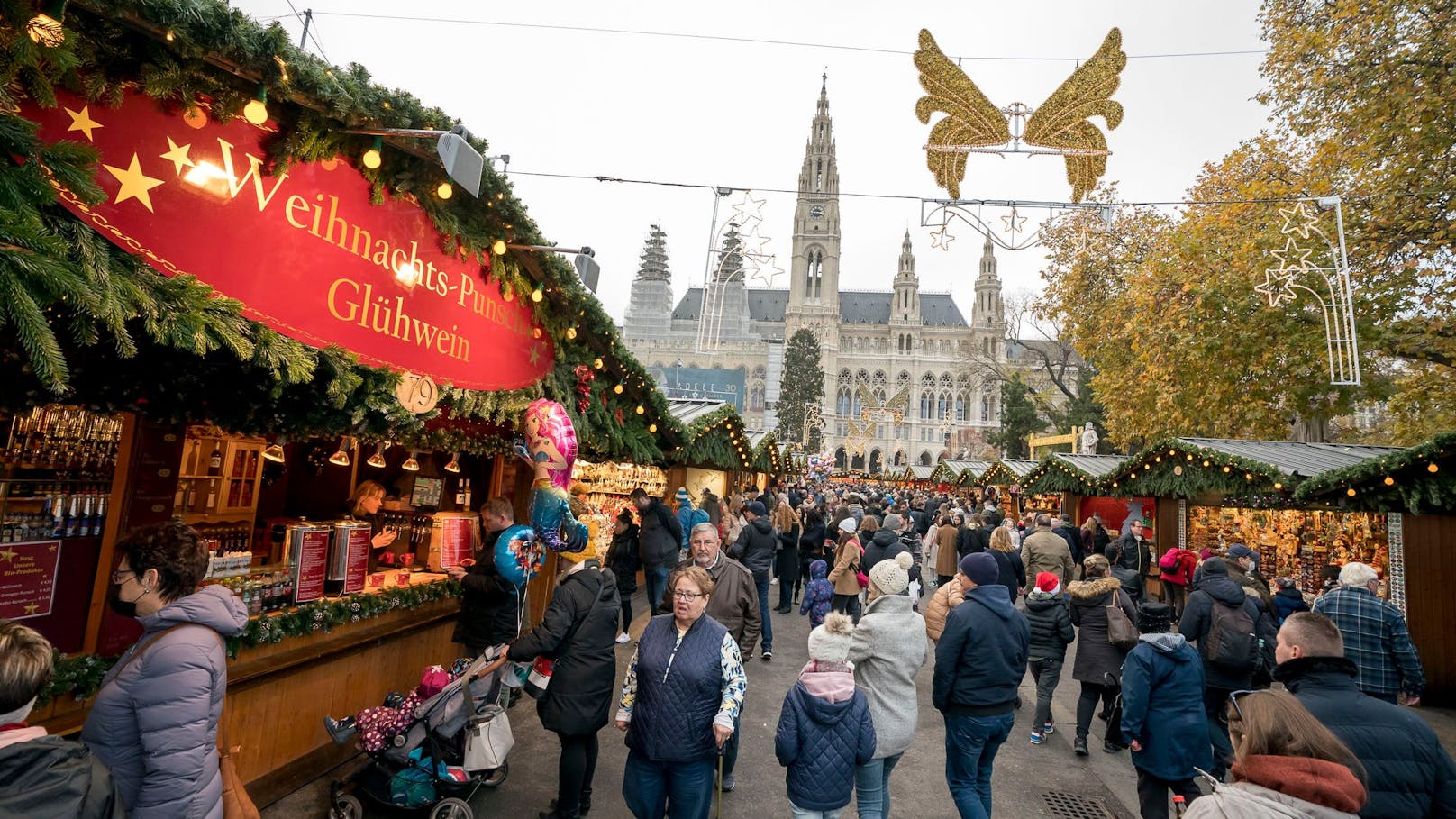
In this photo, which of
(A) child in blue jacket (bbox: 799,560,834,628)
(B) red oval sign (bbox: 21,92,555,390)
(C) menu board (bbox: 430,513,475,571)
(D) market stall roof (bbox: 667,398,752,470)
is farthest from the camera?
(D) market stall roof (bbox: 667,398,752,470)

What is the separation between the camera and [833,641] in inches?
96.8

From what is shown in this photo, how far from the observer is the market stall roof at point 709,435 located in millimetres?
7871

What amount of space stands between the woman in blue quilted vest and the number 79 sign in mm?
1626

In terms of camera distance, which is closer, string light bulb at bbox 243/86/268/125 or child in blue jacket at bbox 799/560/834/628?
string light bulb at bbox 243/86/268/125

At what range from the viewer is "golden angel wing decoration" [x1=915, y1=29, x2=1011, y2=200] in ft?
18.8

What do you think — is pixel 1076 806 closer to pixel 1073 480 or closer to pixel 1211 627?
pixel 1211 627

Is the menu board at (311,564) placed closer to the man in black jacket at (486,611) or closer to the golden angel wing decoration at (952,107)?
the man in black jacket at (486,611)

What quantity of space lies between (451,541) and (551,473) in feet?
6.08

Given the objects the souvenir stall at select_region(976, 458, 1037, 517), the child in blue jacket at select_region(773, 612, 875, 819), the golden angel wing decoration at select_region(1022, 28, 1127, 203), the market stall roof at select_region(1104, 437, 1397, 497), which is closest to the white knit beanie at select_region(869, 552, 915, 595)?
the child in blue jacket at select_region(773, 612, 875, 819)

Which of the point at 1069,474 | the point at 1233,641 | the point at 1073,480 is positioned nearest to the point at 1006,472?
the point at 1073,480

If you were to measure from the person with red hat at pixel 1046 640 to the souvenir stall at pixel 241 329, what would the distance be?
3845 millimetres

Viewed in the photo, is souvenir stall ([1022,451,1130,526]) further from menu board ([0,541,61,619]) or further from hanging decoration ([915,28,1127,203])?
menu board ([0,541,61,619])

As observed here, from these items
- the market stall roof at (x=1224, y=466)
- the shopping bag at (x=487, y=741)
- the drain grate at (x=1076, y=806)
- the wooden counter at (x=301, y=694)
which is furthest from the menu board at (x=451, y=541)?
the market stall roof at (x=1224, y=466)

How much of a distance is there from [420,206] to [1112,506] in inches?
586
